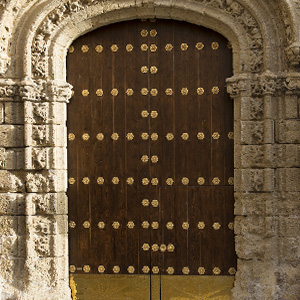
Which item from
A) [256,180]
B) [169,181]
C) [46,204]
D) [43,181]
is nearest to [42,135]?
[43,181]

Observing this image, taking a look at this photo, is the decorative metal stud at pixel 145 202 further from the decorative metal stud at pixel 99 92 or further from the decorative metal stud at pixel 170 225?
the decorative metal stud at pixel 99 92

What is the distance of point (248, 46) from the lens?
163 inches

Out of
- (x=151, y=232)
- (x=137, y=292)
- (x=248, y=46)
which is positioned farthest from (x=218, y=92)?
(x=137, y=292)

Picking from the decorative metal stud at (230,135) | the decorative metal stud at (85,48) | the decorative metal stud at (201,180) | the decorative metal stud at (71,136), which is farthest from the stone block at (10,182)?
the decorative metal stud at (230,135)

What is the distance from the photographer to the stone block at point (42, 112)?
4223 mm

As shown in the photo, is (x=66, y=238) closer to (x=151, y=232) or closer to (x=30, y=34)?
(x=151, y=232)

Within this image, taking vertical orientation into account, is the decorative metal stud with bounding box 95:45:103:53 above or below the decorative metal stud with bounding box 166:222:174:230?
above

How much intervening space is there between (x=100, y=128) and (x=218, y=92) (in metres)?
1.36

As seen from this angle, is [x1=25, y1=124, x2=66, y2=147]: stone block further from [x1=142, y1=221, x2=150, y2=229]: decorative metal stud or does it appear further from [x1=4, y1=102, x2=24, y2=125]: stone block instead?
[x1=142, y1=221, x2=150, y2=229]: decorative metal stud

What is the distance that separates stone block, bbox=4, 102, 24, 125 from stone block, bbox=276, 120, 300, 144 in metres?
2.74

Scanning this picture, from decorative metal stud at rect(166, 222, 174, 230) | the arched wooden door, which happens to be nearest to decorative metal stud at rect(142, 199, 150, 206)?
the arched wooden door

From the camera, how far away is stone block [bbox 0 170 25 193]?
4.26 metres

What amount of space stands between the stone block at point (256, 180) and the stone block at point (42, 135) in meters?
2.02

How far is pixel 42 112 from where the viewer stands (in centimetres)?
424
